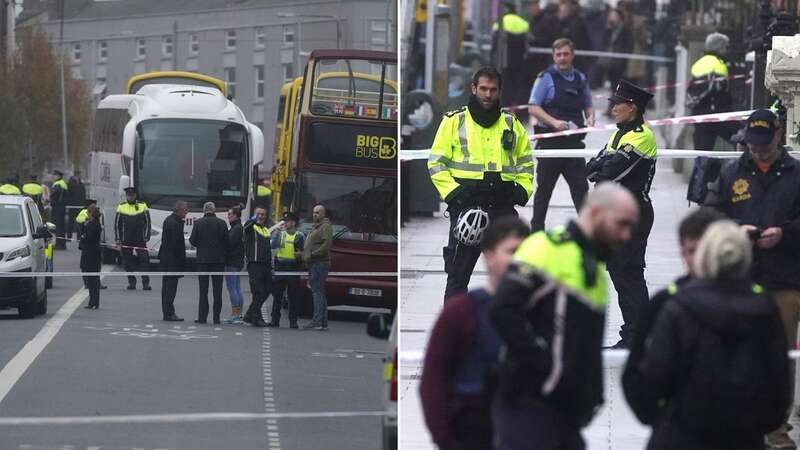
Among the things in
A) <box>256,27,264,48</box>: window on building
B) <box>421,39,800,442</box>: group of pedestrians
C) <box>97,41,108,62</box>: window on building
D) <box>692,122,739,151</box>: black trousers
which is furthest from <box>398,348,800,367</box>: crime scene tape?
<box>692,122,739,151</box>: black trousers

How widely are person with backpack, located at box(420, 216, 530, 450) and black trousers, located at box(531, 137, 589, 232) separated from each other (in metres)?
7.89

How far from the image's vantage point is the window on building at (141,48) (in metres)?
8.80

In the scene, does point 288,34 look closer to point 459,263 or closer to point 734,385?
point 459,263

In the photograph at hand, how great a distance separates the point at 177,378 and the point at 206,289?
17.2 inches

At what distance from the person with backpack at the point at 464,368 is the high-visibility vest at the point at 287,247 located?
240 centimetres

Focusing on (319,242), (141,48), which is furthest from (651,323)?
(141,48)

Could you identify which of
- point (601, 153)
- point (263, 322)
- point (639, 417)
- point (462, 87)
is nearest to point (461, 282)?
point (601, 153)

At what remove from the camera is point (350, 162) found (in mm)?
8695

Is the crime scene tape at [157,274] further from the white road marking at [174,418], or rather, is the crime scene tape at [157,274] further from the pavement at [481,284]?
the pavement at [481,284]

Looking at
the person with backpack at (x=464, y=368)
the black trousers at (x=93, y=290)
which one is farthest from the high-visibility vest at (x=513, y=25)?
the person with backpack at (x=464, y=368)

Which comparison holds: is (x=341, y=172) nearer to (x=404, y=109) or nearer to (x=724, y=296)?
(x=724, y=296)

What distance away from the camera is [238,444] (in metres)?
8.47

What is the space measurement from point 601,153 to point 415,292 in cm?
239

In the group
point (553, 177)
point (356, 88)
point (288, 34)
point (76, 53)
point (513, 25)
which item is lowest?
point (553, 177)
